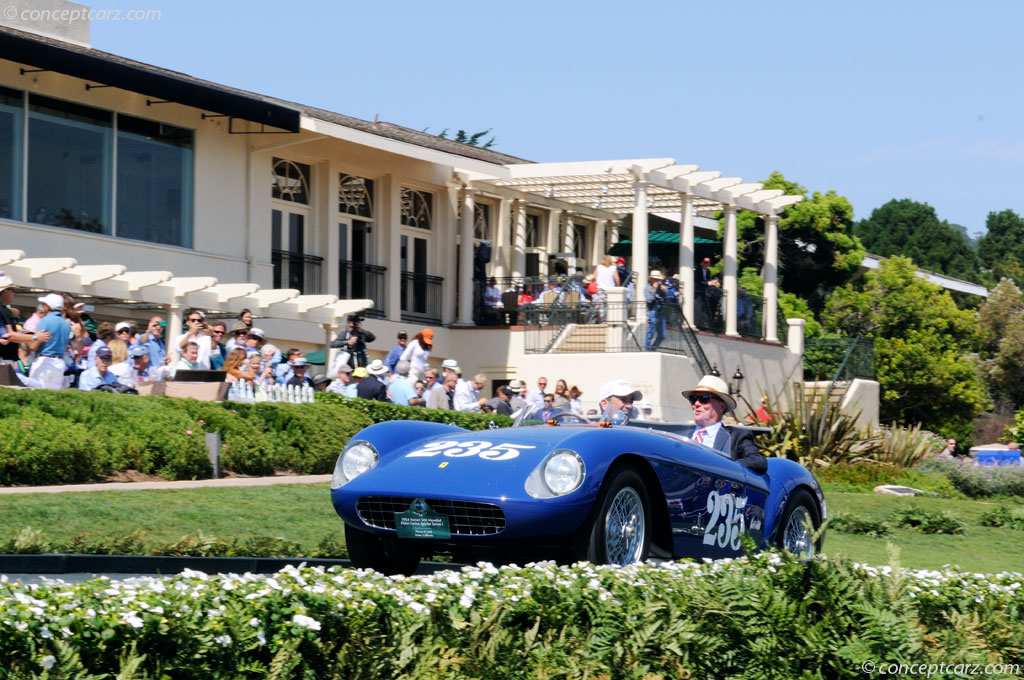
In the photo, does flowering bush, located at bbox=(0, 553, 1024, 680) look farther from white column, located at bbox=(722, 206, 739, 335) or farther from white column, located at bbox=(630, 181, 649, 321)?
white column, located at bbox=(722, 206, 739, 335)

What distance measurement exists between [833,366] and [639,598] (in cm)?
3054

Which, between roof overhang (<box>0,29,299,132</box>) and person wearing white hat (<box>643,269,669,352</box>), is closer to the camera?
roof overhang (<box>0,29,299,132</box>)

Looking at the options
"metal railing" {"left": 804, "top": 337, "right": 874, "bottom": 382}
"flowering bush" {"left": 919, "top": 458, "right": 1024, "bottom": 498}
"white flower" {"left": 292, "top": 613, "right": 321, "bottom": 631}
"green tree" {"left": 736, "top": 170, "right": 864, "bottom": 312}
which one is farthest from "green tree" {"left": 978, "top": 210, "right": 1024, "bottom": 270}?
"white flower" {"left": 292, "top": 613, "right": 321, "bottom": 631}

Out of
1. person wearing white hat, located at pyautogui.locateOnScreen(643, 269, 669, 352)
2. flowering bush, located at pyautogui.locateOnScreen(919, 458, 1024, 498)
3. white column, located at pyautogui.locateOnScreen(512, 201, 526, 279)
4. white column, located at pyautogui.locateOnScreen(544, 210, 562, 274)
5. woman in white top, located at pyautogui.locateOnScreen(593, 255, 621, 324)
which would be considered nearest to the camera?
flowering bush, located at pyautogui.locateOnScreen(919, 458, 1024, 498)

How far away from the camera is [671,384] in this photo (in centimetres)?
2831

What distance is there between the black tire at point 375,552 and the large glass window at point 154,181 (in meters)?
17.3

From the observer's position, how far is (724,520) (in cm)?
934

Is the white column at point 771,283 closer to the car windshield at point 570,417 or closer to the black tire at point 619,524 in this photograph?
the car windshield at point 570,417

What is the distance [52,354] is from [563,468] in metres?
10.4

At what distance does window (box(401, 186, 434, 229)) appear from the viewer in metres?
32.0

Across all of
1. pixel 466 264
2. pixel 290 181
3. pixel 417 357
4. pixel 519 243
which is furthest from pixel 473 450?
pixel 519 243

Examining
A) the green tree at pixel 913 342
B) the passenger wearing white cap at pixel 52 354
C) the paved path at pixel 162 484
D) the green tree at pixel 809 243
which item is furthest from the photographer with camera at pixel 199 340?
the green tree at pixel 913 342

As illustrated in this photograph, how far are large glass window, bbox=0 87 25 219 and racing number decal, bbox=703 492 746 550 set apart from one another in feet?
54.6

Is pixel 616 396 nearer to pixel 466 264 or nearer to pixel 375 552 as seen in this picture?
pixel 375 552
